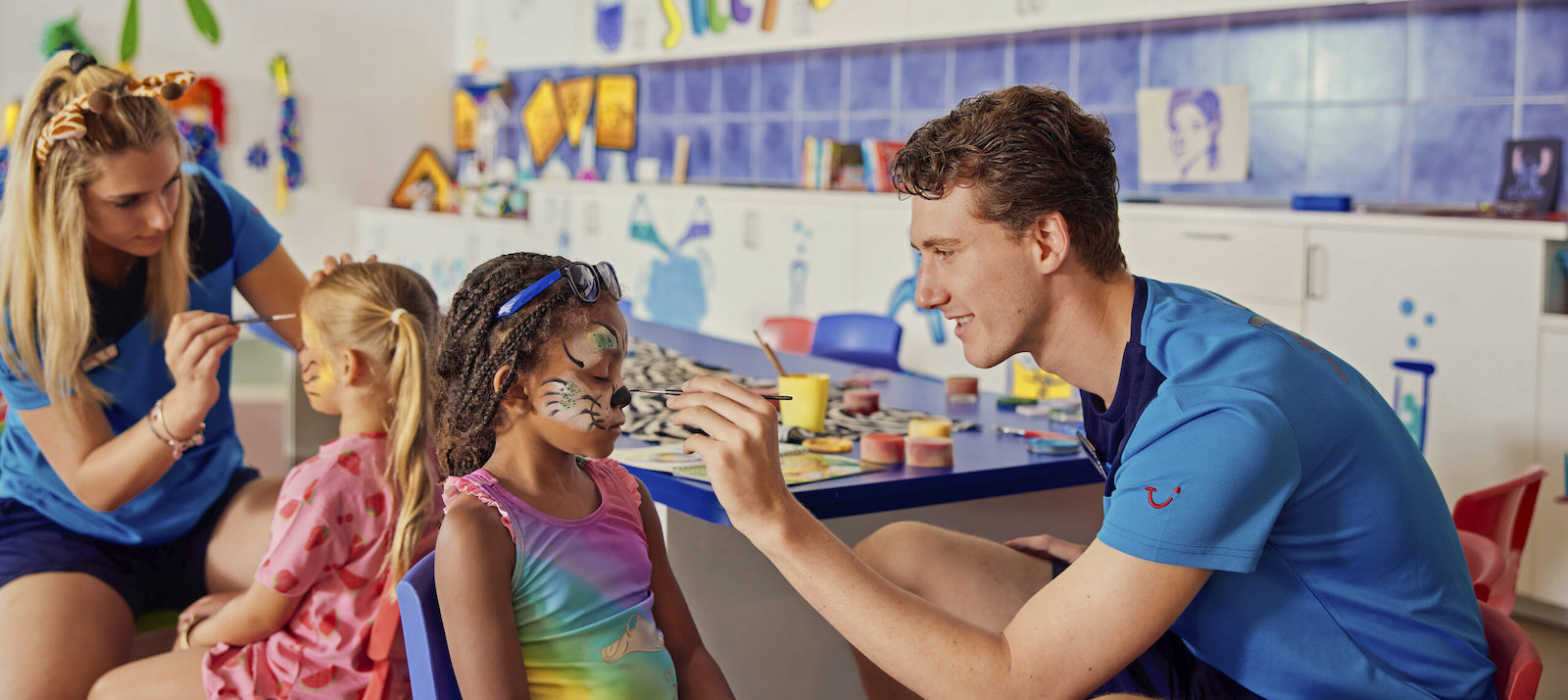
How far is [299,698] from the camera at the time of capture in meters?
1.67

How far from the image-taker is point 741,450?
4.13 feet

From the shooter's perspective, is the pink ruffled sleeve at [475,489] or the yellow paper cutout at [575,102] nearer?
the pink ruffled sleeve at [475,489]

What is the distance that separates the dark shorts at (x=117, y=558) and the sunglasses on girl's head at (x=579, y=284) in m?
0.93

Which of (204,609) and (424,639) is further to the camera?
(204,609)

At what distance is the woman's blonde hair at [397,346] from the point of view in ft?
5.68

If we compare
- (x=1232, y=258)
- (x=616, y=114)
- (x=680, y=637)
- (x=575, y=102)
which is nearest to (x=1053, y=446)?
(x=680, y=637)

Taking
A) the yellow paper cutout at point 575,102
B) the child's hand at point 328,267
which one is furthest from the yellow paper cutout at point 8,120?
the child's hand at point 328,267

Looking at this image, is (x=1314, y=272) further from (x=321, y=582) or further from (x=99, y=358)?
(x=99, y=358)

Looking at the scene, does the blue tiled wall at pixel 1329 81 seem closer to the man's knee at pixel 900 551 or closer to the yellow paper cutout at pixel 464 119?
the man's knee at pixel 900 551

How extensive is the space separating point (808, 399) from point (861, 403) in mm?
174

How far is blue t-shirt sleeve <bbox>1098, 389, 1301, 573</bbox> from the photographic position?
1172mm

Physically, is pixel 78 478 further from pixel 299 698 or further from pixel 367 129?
pixel 367 129

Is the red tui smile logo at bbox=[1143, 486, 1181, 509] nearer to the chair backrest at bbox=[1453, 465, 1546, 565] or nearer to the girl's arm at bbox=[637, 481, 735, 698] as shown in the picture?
the girl's arm at bbox=[637, 481, 735, 698]

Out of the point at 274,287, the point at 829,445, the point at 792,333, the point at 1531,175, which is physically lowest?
the point at 829,445
